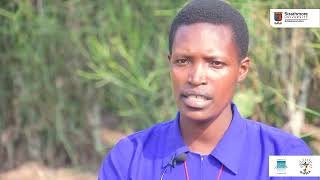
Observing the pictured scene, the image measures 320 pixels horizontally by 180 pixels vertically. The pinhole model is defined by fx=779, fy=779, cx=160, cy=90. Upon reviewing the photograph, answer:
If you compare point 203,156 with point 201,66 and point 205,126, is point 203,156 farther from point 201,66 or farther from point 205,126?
point 201,66

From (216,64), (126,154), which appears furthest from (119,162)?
(216,64)

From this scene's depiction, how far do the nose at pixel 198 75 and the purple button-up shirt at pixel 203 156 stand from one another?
15 cm

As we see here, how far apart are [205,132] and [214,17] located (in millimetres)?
212

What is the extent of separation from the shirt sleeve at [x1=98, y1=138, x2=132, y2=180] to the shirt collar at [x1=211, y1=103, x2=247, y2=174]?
16cm

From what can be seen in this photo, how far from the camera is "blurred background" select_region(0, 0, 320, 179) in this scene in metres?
2.37

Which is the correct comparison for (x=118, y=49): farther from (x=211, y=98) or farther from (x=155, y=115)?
(x=211, y=98)

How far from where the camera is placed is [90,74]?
2.77m

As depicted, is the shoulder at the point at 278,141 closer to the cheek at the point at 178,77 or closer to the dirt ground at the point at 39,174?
the cheek at the point at 178,77

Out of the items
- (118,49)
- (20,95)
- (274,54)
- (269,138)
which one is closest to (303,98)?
(274,54)

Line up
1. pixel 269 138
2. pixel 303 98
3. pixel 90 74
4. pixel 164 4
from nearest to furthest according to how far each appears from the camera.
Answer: pixel 269 138 < pixel 303 98 < pixel 164 4 < pixel 90 74

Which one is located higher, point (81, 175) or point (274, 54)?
point (274, 54)

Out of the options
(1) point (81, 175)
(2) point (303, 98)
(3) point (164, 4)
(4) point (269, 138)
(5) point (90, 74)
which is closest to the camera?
(4) point (269, 138)

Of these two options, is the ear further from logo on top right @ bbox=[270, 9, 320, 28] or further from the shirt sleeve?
logo on top right @ bbox=[270, 9, 320, 28]

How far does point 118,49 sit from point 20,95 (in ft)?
2.08
